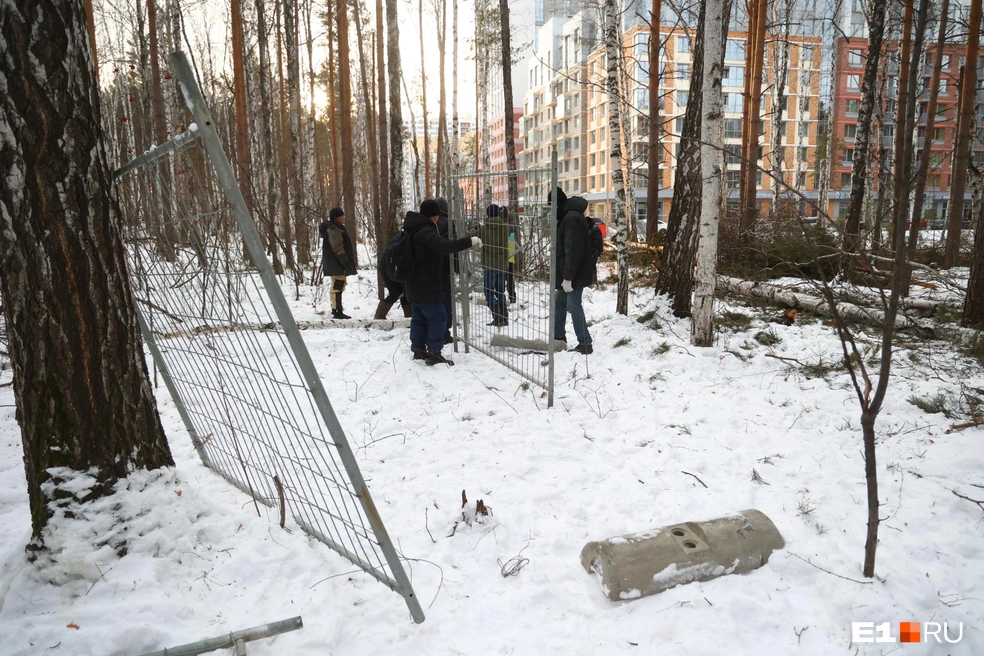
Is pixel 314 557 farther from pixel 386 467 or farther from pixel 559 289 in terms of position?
pixel 559 289

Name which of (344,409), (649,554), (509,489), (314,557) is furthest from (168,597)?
(344,409)

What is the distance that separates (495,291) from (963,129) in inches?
324

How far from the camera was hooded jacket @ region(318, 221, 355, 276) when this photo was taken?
27.8 feet

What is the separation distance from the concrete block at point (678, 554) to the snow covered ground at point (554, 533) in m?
0.06

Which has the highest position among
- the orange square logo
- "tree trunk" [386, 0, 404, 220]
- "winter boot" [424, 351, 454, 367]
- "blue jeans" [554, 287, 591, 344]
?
"tree trunk" [386, 0, 404, 220]

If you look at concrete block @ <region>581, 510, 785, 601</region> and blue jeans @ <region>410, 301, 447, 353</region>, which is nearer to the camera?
concrete block @ <region>581, 510, 785, 601</region>

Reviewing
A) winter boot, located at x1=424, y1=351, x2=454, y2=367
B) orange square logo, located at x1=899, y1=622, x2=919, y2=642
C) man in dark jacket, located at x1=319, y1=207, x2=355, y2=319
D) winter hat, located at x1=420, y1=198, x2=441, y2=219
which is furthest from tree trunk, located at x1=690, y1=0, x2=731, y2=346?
man in dark jacket, located at x1=319, y1=207, x2=355, y2=319

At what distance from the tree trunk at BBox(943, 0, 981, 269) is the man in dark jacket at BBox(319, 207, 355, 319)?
350 inches

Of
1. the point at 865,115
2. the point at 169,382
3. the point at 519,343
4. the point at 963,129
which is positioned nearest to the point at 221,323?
the point at 169,382

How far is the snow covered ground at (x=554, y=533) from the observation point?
222cm

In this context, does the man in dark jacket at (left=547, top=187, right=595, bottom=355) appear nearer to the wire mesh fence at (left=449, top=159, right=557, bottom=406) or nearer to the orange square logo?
the wire mesh fence at (left=449, top=159, right=557, bottom=406)

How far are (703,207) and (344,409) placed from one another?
418 cm

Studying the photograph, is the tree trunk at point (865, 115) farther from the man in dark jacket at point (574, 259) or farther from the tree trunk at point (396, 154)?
the tree trunk at point (396, 154)

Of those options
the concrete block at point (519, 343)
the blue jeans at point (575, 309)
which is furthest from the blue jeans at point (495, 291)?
the blue jeans at point (575, 309)
